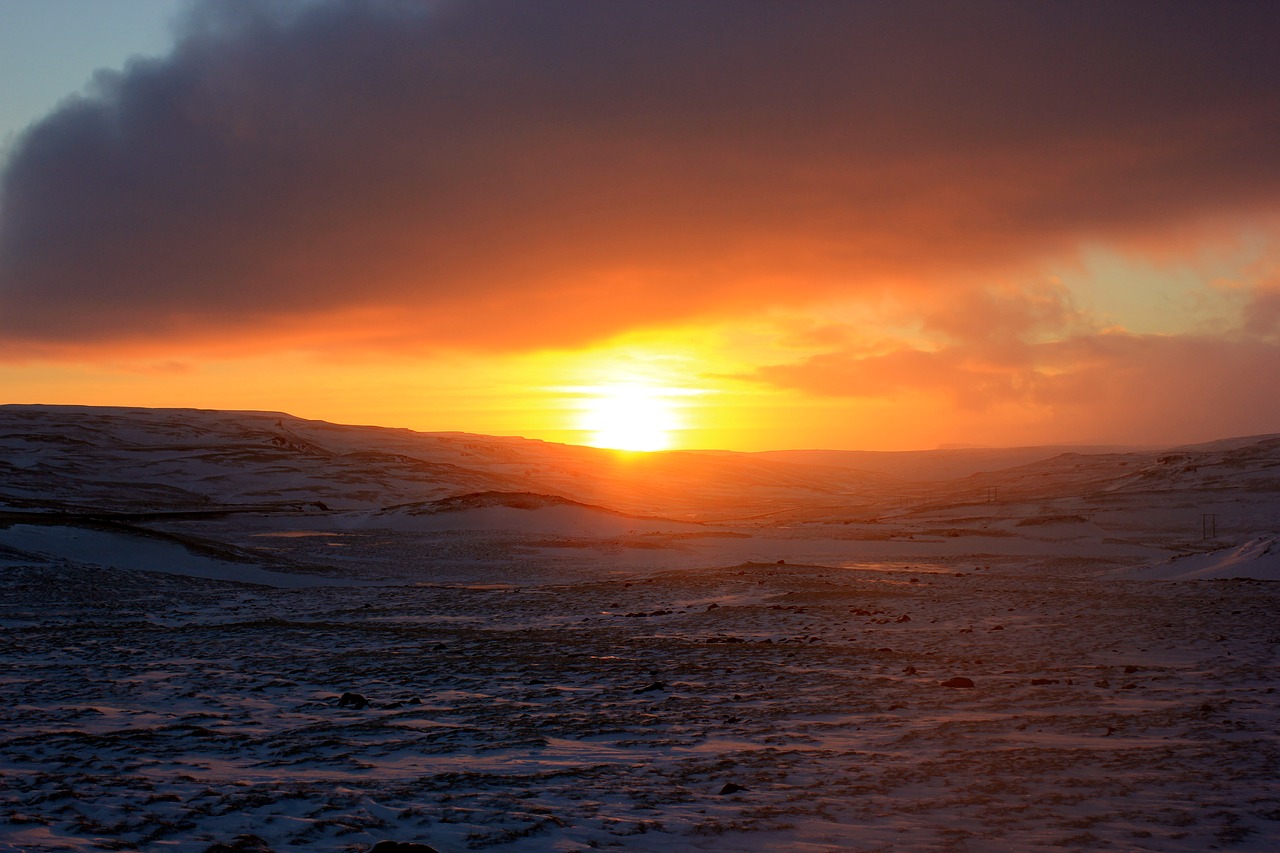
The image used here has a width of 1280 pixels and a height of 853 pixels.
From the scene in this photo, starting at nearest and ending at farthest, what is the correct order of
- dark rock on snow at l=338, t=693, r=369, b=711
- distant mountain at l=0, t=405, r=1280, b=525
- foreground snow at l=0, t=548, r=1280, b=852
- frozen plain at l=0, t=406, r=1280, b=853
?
foreground snow at l=0, t=548, r=1280, b=852 < frozen plain at l=0, t=406, r=1280, b=853 < dark rock on snow at l=338, t=693, r=369, b=711 < distant mountain at l=0, t=405, r=1280, b=525

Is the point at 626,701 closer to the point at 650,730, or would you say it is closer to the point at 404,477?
the point at 650,730

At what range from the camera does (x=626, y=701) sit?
34.7 feet

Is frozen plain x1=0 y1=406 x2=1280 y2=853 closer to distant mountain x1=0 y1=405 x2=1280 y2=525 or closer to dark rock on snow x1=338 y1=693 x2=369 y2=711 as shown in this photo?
dark rock on snow x1=338 y1=693 x2=369 y2=711

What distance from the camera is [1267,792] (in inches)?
266

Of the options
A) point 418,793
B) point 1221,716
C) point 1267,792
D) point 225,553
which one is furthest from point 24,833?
point 225,553

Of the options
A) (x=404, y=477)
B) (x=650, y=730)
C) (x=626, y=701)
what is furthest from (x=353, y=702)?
(x=404, y=477)

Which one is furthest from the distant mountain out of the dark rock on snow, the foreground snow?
the dark rock on snow

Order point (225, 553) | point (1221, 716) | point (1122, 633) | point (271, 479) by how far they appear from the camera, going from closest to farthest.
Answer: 1. point (1221, 716)
2. point (1122, 633)
3. point (225, 553)
4. point (271, 479)

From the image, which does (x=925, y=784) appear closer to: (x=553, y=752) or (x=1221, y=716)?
(x=553, y=752)

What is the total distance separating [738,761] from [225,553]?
2518 centimetres

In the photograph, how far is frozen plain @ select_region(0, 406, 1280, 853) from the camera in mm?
6430

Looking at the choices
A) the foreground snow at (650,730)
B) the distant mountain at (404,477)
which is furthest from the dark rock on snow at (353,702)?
the distant mountain at (404,477)

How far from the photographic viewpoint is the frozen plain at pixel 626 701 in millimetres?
6430

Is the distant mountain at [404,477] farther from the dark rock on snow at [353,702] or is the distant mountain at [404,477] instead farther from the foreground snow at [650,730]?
the dark rock on snow at [353,702]
